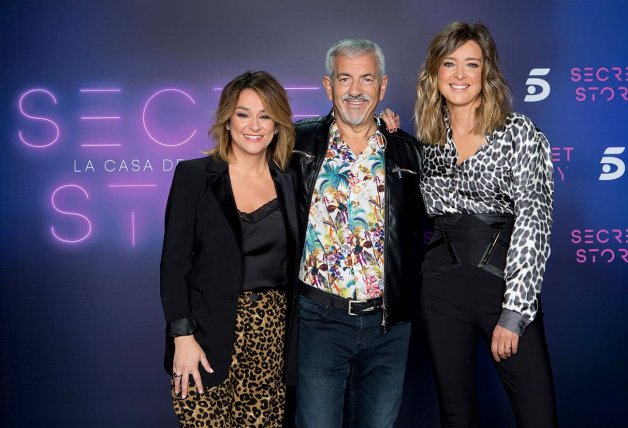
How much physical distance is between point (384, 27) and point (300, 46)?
49 centimetres

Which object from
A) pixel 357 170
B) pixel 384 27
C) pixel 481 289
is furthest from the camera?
pixel 384 27

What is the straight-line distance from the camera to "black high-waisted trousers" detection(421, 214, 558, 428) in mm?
2293

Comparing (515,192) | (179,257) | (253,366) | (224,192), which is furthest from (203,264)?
(515,192)

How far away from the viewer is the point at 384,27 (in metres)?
3.65

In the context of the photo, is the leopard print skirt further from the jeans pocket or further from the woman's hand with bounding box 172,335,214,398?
the jeans pocket

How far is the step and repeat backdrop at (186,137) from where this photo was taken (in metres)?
3.65

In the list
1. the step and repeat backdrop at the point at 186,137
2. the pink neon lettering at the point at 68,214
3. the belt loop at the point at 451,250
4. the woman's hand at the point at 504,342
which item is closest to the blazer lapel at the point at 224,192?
the belt loop at the point at 451,250

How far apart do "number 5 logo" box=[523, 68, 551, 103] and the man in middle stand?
132 cm

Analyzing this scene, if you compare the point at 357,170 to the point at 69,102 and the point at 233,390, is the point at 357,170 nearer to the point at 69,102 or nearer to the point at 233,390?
the point at 233,390

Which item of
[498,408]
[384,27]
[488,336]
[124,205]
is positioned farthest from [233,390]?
[384,27]

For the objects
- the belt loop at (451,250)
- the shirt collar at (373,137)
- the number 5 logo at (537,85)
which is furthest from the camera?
the number 5 logo at (537,85)

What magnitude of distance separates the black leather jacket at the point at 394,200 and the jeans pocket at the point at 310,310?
9.0 inches

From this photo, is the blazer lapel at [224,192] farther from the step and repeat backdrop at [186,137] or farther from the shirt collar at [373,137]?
the step and repeat backdrop at [186,137]

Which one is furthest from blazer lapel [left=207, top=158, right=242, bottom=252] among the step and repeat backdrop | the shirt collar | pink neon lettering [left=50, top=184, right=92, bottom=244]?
pink neon lettering [left=50, top=184, right=92, bottom=244]
